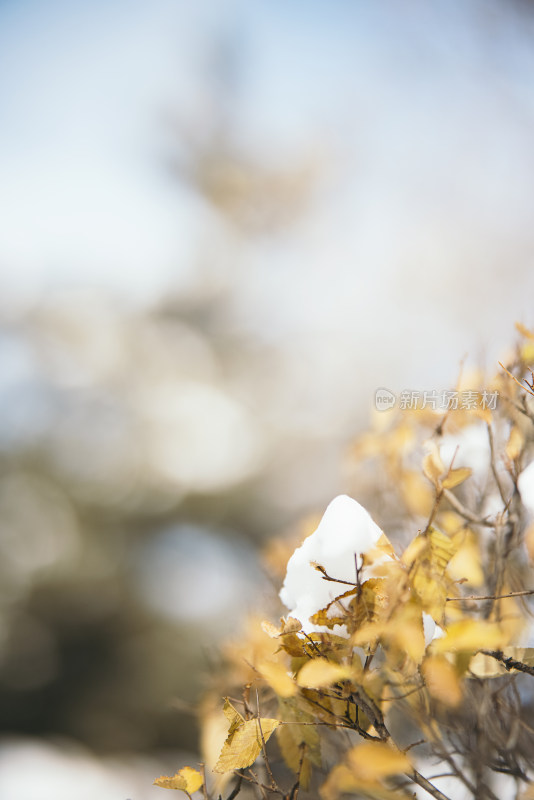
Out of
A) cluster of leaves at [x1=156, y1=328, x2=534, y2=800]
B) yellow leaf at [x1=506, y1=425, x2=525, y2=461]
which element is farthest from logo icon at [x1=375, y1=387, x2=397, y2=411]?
yellow leaf at [x1=506, y1=425, x2=525, y2=461]

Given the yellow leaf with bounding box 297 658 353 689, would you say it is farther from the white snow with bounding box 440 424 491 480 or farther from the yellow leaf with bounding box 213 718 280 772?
the white snow with bounding box 440 424 491 480

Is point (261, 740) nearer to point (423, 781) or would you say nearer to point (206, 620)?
point (423, 781)


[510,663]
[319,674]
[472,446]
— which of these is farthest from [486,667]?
[472,446]

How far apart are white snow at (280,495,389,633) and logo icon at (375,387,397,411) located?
259 mm

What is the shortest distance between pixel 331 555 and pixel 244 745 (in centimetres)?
11

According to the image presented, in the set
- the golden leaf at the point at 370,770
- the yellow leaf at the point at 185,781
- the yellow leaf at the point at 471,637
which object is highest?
the yellow leaf at the point at 471,637

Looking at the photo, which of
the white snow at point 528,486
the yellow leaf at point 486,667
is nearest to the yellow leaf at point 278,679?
the yellow leaf at point 486,667

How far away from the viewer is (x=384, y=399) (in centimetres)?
52

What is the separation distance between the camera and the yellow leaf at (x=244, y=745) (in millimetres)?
239

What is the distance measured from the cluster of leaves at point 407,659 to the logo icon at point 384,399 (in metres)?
0.03

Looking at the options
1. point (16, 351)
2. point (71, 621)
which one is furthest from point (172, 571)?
point (16, 351)

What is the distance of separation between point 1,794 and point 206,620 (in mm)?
734

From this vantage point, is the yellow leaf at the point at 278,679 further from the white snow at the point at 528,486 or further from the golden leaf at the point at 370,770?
the white snow at the point at 528,486

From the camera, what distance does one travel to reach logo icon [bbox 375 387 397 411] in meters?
0.51
